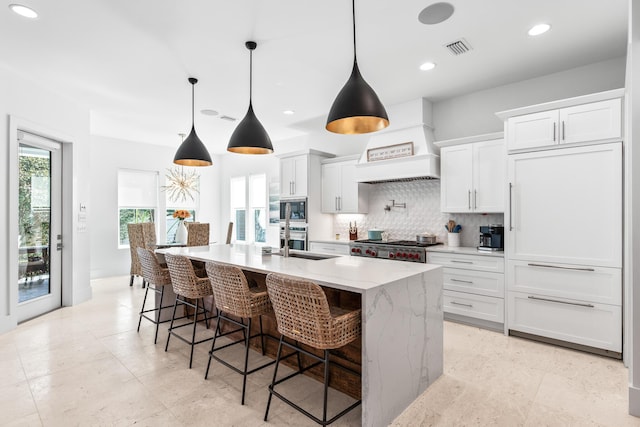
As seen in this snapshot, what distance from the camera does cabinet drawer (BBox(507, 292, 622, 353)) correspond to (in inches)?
121

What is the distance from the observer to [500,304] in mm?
3715

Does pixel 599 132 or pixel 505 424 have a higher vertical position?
pixel 599 132

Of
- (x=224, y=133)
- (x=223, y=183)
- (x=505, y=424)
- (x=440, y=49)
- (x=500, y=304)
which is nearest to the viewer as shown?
(x=505, y=424)

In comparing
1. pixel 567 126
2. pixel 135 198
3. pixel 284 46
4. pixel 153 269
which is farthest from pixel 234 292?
pixel 135 198

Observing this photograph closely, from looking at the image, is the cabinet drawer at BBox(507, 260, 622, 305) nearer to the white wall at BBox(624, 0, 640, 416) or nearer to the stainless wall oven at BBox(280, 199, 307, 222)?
the white wall at BBox(624, 0, 640, 416)

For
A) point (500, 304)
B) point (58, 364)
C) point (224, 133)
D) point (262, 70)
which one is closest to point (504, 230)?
point (500, 304)

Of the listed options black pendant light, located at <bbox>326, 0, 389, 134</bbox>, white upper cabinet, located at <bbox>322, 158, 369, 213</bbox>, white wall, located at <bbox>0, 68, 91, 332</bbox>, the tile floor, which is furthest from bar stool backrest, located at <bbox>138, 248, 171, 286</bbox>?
white upper cabinet, located at <bbox>322, 158, 369, 213</bbox>

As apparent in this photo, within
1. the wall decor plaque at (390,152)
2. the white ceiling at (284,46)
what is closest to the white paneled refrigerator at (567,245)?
the white ceiling at (284,46)

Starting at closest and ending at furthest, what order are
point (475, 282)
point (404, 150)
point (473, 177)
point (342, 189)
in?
1. point (475, 282)
2. point (473, 177)
3. point (404, 150)
4. point (342, 189)

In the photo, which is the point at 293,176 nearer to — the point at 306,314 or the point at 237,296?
the point at 237,296

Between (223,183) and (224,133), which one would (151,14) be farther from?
(223,183)

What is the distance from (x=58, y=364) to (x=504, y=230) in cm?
460

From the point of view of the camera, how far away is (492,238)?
3.90 m

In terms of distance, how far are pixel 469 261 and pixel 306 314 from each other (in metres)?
2.68
